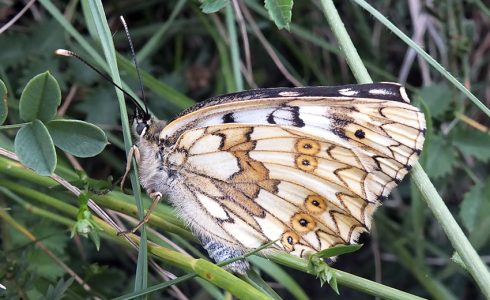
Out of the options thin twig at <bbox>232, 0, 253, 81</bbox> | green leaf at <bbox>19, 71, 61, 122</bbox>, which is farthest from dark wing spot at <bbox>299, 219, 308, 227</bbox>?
thin twig at <bbox>232, 0, 253, 81</bbox>

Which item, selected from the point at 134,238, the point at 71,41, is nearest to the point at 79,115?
the point at 71,41

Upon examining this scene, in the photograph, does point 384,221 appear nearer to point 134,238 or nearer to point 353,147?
point 353,147

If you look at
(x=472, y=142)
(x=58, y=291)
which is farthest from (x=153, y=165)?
(x=472, y=142)

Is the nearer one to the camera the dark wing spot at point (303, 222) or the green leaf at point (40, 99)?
the green leaf at point (40, 99)

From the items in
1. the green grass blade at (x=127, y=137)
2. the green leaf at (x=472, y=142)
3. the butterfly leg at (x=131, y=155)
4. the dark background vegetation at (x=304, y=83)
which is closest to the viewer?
the green grass blade at (x=127, y=137)

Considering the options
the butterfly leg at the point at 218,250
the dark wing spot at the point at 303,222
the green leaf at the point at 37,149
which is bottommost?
the butterfly leg at the point at 218,250

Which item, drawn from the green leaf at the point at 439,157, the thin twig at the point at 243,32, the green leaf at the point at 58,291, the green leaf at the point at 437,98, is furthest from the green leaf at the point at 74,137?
the green leaf at the point at 437,98

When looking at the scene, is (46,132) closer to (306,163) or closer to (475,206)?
(306,163)

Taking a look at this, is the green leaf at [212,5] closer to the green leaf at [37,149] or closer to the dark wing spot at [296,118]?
the dark wing spot at [296,118]
